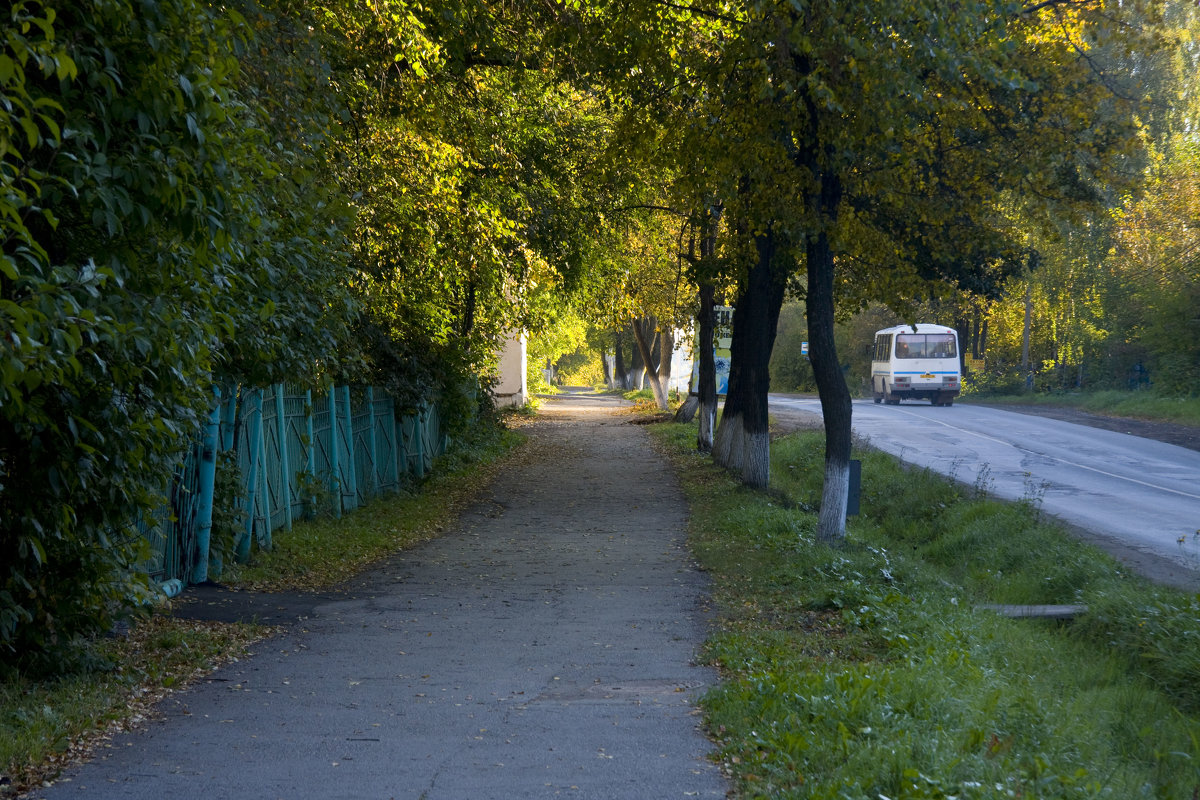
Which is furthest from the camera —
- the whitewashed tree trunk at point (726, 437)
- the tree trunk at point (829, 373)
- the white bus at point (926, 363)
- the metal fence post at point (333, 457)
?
the white bus at point (926, 363)

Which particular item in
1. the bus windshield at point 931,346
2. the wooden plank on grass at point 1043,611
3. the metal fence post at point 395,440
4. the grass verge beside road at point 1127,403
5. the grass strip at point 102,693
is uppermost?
the bus windshield at point 931,346

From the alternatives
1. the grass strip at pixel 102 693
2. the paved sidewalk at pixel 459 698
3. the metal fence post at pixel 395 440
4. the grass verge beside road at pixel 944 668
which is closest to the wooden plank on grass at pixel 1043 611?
the grass verge beside road at pixel 944 668

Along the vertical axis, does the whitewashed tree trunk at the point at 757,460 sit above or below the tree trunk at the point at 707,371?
below

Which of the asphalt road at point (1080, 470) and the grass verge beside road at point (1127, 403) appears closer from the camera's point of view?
the asphalt road at point (1080, 470)

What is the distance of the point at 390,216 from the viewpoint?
14.3 m

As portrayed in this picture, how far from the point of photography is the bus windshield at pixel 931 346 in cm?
4662

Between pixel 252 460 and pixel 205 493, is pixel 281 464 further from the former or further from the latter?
pixel 205 493

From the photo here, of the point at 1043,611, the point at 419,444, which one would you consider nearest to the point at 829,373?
the point at 1043,611

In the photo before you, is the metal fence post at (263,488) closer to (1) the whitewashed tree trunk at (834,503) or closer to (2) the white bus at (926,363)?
(1) the whitewashed tree trunk at (834,503)

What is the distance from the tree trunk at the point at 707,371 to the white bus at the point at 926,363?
22.6m

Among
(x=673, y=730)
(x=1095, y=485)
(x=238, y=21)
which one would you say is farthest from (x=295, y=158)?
(x=1095, y=485)

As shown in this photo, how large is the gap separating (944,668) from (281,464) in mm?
8371

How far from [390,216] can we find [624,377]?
2347 inches

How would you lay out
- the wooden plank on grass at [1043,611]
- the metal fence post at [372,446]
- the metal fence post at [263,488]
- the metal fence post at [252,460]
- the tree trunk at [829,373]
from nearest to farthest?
the wooden plank on grass at [1043,611] < the metal fence post at [252,460] < the metal fence post at [263,488] < the tree trunk at [829,373] < the metal fence post at [372,446]
